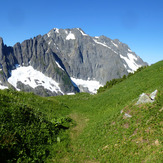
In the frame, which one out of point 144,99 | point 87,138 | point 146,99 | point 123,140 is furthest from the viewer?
point 144,99

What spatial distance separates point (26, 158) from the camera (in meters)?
12.5

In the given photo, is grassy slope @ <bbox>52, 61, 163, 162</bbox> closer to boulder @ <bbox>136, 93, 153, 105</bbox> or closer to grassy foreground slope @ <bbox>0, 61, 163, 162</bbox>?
grassy foreground slope @ <bbox>0, 61, 163, 162</bbox>

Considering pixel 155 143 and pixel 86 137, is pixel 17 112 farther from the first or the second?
pixel 155 143

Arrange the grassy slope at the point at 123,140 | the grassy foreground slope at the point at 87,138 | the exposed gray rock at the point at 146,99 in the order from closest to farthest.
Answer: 1. the grassy slope at the point at 123,140
2. the grassy foreground slope at the point at 87,138
3. the exposed gray rock at the point at 146,99

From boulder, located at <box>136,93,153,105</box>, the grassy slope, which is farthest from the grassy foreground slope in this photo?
boulder, located at <box>136,93,153,105</box>

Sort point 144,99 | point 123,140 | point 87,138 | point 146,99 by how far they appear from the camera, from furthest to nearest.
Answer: point 144,99
point 146,99
point 87,138
point 123,140

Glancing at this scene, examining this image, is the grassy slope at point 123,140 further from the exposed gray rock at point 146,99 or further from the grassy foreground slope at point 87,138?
the exposed gray rock at point 146,99

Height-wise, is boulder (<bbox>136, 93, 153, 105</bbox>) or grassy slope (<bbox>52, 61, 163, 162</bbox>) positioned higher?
boulder (<bbox>136, 93, 153, 105</bbox>)

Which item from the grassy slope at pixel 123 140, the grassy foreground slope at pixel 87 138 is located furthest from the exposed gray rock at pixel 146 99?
the grassy slope at pixel 123 140

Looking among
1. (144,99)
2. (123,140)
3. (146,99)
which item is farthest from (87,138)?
(146,99)

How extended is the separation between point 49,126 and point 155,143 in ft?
39.0

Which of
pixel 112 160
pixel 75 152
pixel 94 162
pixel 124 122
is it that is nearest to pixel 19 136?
pixel 75 152

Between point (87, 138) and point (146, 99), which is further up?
point (146, 99)

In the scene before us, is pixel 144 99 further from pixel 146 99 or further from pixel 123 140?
pixel 123 140
